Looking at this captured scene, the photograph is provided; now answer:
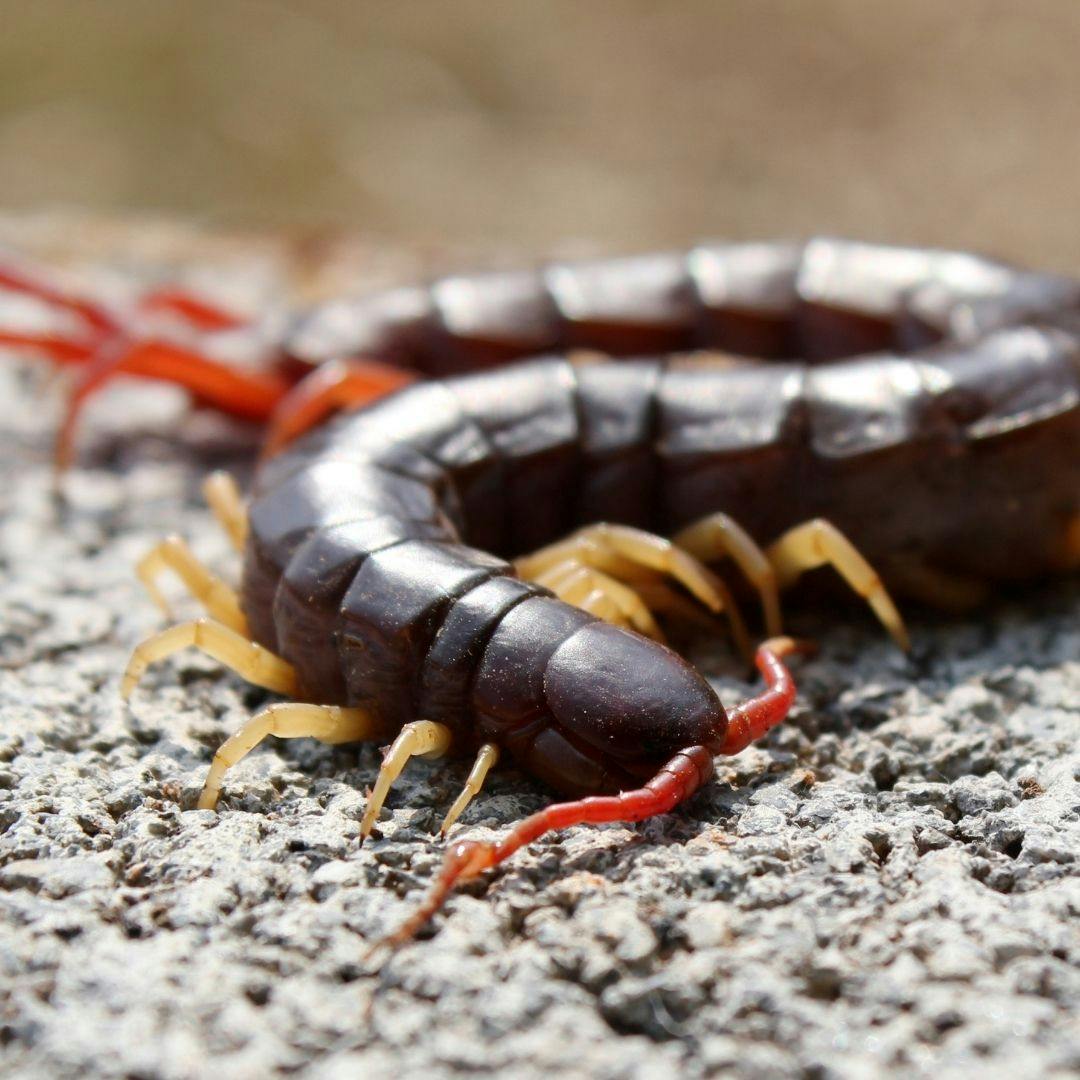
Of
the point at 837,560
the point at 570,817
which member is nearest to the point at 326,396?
the point at 837,560

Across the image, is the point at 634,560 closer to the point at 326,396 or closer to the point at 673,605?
the point at 673,605

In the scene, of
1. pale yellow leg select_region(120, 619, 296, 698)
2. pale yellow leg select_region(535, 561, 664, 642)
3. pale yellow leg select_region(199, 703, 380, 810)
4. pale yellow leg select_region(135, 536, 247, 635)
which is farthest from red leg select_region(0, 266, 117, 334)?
pale yellow leg select_region(199, 703, 380, 810)

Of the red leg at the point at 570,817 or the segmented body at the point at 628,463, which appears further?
the segmented body at the point at 628,463

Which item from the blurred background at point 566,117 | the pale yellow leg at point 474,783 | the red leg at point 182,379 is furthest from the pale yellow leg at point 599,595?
the blurred background at point 566,117

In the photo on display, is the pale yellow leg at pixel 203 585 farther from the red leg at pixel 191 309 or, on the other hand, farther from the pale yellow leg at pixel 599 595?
the red leg at pixel 191 309

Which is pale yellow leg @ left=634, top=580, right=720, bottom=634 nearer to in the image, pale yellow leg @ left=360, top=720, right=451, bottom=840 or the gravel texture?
the gravel texture

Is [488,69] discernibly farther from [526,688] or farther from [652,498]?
[526,688]
